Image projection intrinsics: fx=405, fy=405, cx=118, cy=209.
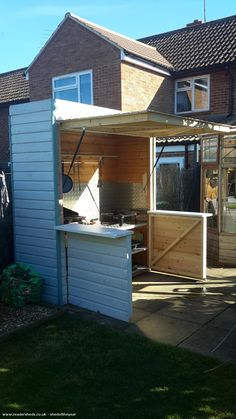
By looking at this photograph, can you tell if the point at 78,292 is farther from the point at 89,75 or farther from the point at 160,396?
the point at 89,75

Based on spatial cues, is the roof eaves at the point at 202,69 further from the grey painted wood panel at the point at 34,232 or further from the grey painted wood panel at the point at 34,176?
the grey painted wood panel at the point at 34,232

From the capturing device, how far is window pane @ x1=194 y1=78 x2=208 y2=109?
47.3 feet

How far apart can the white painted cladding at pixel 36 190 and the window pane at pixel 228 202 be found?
15.1ft

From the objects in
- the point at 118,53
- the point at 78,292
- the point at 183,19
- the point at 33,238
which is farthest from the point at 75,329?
the point at 183,19

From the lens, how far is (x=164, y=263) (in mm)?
8250

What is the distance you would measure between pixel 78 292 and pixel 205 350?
2267 millimetres

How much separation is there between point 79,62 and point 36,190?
9.28m

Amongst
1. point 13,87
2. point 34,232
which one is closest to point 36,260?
point 34,232

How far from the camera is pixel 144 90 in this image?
46.4 ft

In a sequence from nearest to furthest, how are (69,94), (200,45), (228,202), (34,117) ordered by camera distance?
(34,117) < (228,202) < (69,94) < (200,45)

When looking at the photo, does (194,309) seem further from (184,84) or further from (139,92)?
(184,84)

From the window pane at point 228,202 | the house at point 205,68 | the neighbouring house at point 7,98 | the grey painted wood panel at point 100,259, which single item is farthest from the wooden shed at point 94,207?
the neighbouring house at point 7,98

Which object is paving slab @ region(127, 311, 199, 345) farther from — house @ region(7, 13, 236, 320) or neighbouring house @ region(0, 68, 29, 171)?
neighbouring house @ region(0, 68, 29, 171)

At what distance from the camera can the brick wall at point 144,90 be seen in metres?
13.4
